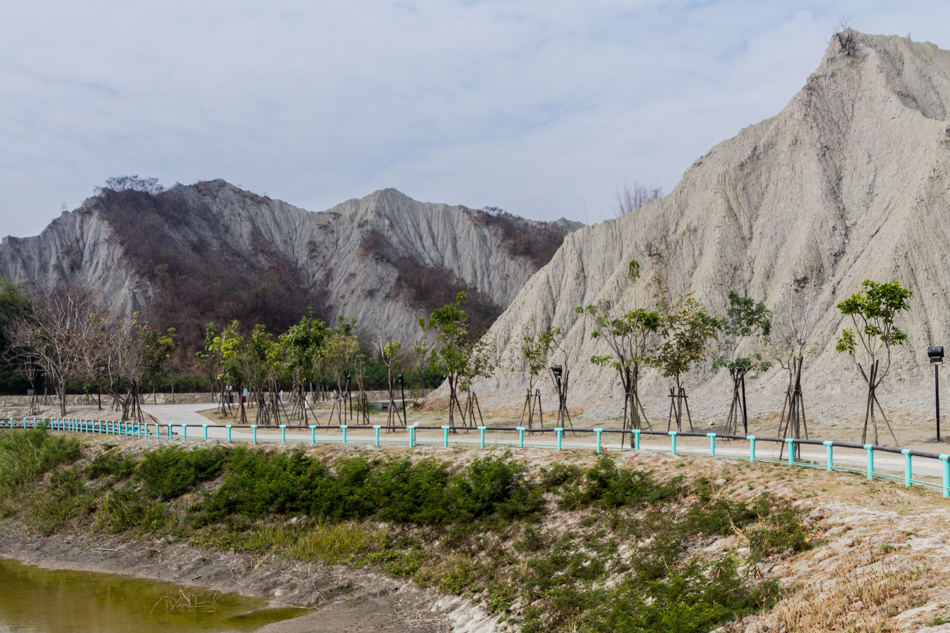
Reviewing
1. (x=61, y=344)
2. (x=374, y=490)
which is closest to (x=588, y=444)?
(x=374, y=490)

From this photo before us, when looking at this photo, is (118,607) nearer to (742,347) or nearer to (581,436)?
(581,436)

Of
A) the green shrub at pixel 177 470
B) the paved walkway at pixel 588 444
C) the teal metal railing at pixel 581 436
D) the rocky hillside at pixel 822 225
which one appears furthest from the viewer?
the rocky hillside at pixel 822 225

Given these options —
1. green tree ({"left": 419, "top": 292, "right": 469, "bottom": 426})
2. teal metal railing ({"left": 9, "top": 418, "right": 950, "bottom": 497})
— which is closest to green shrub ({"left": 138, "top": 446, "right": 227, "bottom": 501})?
teal metal railing ({"left": 9, "top": 418, "right": 950, "bottom": 497})

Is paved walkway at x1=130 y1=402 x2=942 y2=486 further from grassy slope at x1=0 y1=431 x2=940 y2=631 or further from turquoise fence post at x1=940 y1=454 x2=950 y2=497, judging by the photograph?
turquoise fence post at x1=940 y1=454 x2=950 y2=497

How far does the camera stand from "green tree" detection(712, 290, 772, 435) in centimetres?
2919

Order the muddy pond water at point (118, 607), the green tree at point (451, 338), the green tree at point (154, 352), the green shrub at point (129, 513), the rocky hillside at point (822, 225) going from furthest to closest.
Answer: the green tree at point (154, 352) < the rocky hillside at point (822, 225) < the green tree at point (451, 338) < the green shrub at point (129, 513) < the muddy pond water at point (118, 607)

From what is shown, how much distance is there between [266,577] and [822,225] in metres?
40.9

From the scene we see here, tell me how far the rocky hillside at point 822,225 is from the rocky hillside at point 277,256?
5029 cm

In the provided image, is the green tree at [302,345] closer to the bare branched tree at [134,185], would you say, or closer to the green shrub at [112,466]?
the green shrub at [112,466]

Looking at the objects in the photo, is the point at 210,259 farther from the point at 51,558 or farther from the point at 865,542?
the point at 865,542

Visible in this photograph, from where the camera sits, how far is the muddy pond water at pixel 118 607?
15.7 m

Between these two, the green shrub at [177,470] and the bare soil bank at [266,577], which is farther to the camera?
the green shrub at [177,470]

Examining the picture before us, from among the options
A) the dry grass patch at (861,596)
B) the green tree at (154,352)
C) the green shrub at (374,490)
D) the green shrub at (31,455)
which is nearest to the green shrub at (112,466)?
the green shrub at (31,455)

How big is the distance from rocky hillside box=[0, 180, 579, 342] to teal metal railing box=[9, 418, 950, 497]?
2304 inches
